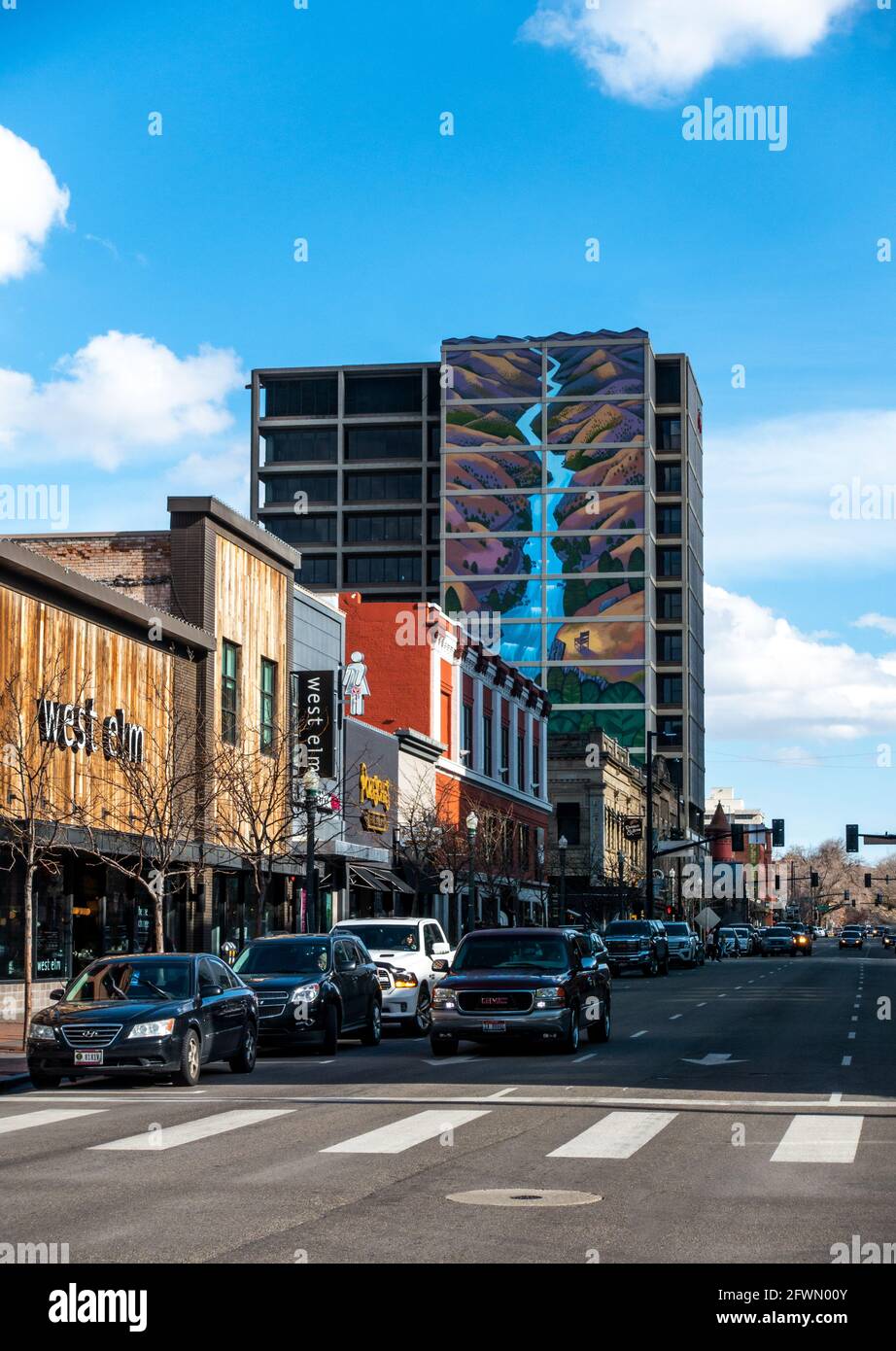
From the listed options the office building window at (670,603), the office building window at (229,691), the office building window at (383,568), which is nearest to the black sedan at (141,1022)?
the office building window at (229,691)

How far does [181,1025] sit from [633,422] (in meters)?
110

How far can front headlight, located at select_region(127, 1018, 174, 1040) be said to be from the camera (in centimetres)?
1972

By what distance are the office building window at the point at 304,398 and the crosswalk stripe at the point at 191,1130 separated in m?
114

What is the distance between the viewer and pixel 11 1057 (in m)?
23.6

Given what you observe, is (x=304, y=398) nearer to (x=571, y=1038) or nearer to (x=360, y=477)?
(x=360, y=477)

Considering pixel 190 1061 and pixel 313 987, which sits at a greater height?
pixel 313 987

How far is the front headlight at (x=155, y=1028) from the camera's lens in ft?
64.7

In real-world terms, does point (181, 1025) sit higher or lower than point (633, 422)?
lower

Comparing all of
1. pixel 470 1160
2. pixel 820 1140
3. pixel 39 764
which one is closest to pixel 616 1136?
pixel 820 1140

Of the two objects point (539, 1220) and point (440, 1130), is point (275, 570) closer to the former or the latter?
point (440, 1130)

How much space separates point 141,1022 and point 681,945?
5198 cm

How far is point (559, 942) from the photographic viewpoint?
81.4 ft

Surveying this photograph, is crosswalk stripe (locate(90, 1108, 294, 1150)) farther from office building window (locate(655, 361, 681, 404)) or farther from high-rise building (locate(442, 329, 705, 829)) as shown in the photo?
office building window (locate(655, 361, 681, 404))
